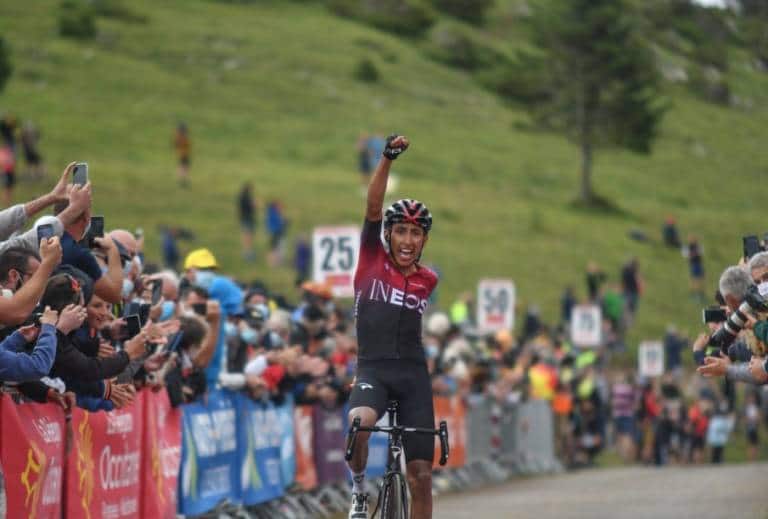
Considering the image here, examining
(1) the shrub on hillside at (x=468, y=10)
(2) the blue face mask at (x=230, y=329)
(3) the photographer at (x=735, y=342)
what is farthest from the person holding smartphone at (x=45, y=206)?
(1) the shrub on hillside at (x=468, y=10)

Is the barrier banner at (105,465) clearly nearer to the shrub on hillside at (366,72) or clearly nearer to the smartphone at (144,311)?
the smartphone at (144,311)

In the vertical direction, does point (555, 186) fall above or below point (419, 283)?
above

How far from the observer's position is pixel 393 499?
11539 mm

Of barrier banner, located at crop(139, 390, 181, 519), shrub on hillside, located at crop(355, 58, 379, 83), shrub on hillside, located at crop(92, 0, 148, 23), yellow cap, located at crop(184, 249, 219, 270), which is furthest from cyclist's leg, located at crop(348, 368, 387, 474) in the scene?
shrub on hillside, located at crop(355, 58, 379, 83)

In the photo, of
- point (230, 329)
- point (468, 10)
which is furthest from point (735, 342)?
point (468, 10)

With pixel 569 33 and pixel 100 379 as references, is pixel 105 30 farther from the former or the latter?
pixel 100 379

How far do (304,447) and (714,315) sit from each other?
648 centimetres

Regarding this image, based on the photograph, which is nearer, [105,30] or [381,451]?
[381,451]

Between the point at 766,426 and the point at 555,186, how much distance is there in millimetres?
40878

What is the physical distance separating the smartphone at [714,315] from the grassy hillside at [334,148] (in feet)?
111

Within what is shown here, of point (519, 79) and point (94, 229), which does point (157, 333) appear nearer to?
point (94, 229)

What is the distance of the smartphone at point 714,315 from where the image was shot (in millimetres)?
15078

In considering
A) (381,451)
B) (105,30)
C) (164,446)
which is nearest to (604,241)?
(105,30)

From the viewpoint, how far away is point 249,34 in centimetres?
10262
